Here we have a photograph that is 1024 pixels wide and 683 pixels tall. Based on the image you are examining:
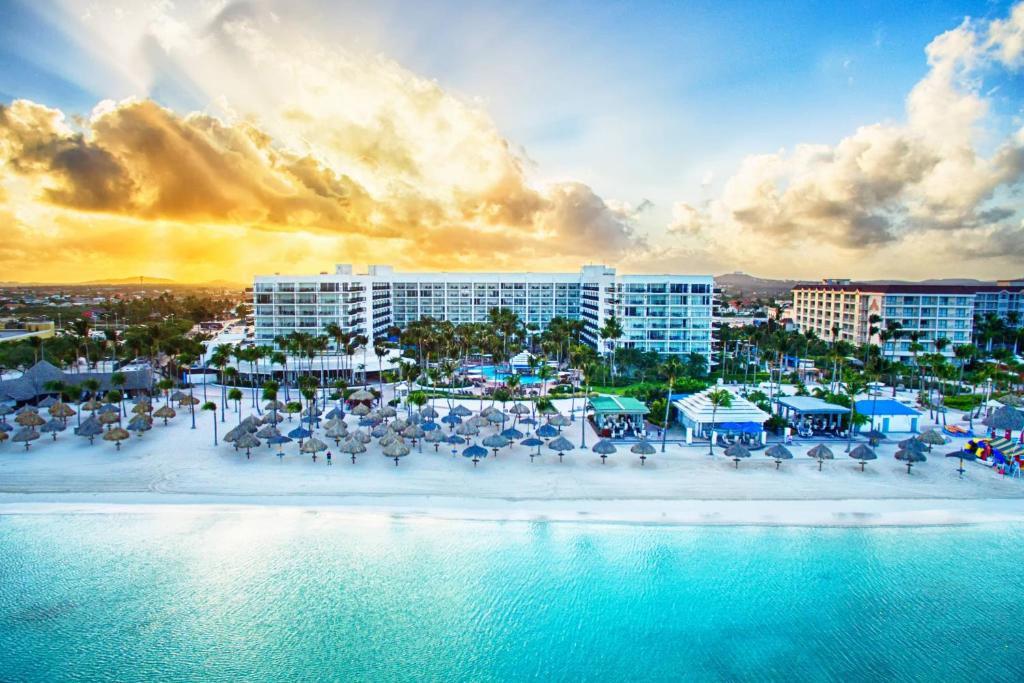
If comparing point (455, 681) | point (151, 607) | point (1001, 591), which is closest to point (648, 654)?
point (455, 681)

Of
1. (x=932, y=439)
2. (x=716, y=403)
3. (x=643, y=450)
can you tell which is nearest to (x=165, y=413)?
(x=643, y=450)

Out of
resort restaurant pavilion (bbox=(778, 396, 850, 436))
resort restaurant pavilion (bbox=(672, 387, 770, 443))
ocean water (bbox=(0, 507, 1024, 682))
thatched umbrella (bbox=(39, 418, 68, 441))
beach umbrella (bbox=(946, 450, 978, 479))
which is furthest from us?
resort restaurant pavilion (bbox=(778, 396, 850, 436))

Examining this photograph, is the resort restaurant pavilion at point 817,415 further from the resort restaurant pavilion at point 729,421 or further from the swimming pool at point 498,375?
the swimming pool at point 498,375

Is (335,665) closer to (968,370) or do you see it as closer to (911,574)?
(911,574)

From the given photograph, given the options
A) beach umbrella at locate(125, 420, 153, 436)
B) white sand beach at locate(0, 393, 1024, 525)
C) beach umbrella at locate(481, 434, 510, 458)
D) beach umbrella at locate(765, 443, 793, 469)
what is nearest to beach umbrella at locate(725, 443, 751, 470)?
white sand beach at locate(0, 393, 1024, 525)

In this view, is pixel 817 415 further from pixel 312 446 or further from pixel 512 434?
pixel 312 446

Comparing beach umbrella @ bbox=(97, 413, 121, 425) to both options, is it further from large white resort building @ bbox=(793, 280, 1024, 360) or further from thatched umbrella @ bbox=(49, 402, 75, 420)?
large white resort building @ bbox=(793, 280, 1024, 360)

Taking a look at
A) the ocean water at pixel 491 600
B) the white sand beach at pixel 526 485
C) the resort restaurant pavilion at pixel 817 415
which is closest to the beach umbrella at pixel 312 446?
the white sand beach at pixel 526 485
